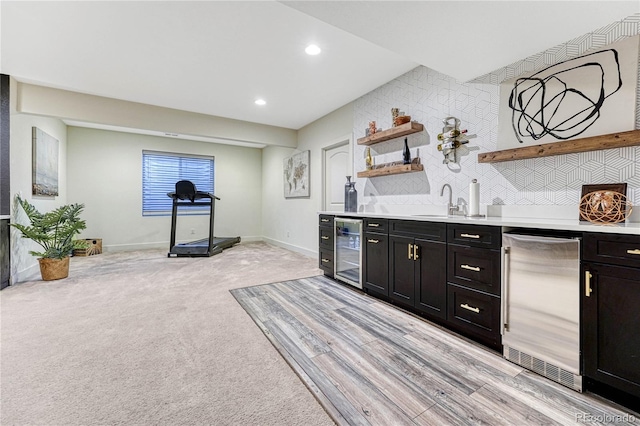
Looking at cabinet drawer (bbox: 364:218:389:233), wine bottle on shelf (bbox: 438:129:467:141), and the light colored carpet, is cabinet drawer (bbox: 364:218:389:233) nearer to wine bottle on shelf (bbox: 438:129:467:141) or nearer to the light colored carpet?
wine bottle on shelf (bbox: 438:129:467:141)

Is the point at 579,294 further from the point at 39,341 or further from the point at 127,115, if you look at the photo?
the point at 127,115

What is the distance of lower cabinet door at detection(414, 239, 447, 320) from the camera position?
2.23 metres

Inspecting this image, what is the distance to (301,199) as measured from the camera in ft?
18.6

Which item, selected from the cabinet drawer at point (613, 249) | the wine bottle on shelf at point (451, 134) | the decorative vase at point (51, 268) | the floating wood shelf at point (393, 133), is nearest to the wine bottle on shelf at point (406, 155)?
the floating wood shelf at point (393, 133)

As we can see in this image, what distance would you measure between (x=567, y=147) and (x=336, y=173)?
125 inches

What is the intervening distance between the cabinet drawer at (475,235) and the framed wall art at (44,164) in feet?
18.2

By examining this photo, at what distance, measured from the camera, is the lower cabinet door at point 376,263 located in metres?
2.80

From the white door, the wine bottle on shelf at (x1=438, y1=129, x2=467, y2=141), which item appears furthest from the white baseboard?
the wine bottle on shelf at (x1=438, y1=129, x2=467, y2=141)

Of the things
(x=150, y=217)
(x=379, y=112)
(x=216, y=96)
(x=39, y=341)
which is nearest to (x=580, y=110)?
(x=379, y=112)

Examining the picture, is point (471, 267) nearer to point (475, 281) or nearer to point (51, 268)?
point (475, 281)

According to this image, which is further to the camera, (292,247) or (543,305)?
(292,247)

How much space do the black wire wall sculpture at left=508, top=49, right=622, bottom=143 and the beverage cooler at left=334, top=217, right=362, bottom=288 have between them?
1787 mm


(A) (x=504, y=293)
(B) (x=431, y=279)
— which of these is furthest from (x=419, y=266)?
(A) (x=504, y=293)

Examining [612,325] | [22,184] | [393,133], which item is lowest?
[612,325]
